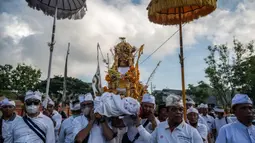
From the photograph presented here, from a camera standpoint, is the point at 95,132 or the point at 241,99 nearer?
the point at 241,99

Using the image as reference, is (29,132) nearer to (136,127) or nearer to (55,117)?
(136,127)

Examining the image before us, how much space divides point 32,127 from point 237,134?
118 inches

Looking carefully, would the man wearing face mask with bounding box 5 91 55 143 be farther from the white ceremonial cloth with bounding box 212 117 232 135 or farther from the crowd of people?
the white ceremonial cloth with bounding box 212 117 232 135

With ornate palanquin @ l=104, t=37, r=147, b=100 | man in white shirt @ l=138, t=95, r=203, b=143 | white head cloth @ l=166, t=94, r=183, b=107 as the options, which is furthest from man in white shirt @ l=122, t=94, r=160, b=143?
ornate palanquin @ l=104, t=37, r=147, b=100

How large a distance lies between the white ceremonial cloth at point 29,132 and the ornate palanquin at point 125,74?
12102 mm

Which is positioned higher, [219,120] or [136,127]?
[136,127]

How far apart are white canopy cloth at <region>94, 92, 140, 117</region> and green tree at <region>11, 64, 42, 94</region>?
121 ft

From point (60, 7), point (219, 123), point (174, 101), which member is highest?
point (60, 7)

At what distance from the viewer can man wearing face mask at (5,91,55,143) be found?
4.39m

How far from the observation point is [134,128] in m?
3.81

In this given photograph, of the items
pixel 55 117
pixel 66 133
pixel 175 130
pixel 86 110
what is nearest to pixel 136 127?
pixel 175 130

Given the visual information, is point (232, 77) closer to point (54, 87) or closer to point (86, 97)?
point (54, 87)

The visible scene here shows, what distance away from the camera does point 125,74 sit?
18000 millimetres

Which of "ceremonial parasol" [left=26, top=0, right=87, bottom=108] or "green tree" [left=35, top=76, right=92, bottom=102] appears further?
"green tree" [left=35, top=76, right=92, bottom=102]
